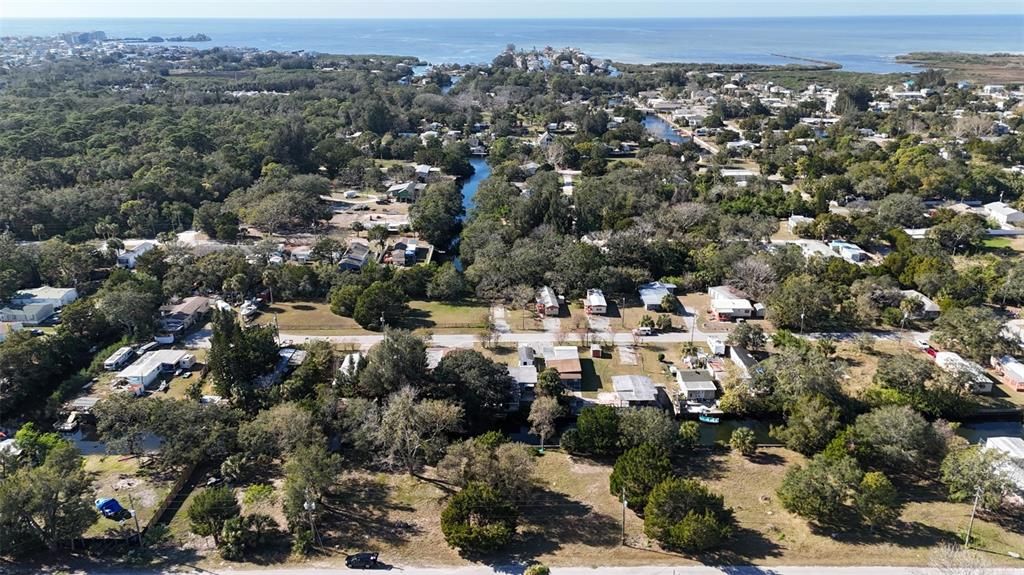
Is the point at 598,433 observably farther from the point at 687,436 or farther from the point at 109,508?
the point at 109,508

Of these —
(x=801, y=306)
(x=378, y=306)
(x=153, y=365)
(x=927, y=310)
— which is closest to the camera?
(x=153, y=365)

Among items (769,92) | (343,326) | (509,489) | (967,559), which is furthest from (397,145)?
(769,92)

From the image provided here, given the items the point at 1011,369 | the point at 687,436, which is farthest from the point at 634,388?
the point at 1011,369

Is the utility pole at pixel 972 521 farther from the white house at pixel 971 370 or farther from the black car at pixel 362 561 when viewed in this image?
the black car at pixel 362 561

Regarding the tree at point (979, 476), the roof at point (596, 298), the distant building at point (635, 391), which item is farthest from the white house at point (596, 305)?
the tree at point (979, 476)

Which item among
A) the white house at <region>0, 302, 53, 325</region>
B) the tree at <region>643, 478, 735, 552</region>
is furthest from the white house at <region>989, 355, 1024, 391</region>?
the white house at <region>0, 302, 53, 325</region>

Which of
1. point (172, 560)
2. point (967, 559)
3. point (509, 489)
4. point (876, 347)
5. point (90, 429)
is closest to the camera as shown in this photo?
point (967, 559)

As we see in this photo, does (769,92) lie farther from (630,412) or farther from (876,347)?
(630,412)
